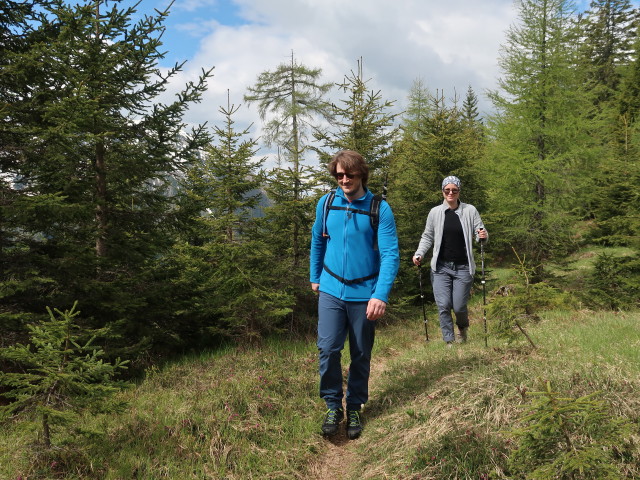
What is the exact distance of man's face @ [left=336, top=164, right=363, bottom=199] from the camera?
3814 mm

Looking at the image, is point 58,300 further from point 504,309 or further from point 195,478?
point 504,309

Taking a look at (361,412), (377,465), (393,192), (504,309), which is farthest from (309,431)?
(393,192)

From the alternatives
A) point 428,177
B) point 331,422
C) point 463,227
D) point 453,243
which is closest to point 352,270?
point 331,422

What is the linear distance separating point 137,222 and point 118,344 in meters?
2.31

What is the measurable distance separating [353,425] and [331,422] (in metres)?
0.23

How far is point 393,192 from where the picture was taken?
11.8m

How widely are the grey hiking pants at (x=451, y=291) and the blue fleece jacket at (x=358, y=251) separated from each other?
2834 millimetres

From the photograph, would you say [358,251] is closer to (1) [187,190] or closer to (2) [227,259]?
(2) [227,259]

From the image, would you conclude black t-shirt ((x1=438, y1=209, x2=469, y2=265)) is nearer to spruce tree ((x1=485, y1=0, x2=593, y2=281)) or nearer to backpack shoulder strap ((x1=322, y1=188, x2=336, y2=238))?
backpack shoulder strap ((x1=322, y1=188, x2=336, y2=238))

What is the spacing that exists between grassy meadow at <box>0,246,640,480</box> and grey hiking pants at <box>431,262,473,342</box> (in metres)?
0.78

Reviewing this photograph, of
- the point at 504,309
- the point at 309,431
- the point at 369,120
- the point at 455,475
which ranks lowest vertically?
the point at 309,431

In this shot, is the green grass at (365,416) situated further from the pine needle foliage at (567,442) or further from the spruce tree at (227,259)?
the spruce tree at (227,259)

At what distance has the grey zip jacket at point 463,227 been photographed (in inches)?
245

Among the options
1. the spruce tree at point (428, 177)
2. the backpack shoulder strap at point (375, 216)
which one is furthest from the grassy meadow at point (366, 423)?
the spruce tree at point (428, 177)
